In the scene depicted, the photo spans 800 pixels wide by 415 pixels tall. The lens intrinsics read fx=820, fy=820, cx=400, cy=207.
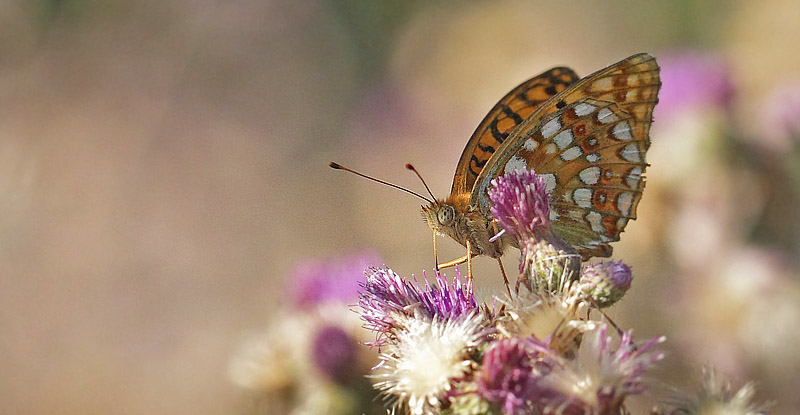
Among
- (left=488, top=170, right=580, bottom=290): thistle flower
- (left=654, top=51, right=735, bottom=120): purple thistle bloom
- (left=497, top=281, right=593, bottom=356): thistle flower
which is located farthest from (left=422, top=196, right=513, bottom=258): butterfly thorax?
(left=654, top=51, right=735, bottom=120): purple thistle bloom

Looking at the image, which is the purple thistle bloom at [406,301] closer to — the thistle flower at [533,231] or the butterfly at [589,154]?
the thistle flower at [533,231]

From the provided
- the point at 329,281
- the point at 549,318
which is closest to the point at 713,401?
the point at 549,318

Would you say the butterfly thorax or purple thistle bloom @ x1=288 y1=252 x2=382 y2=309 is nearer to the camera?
A: the butterfly thorax

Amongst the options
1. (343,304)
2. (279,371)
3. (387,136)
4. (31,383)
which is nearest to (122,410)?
(31,383)

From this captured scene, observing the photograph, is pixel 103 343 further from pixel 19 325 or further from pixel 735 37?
pixel 735 37

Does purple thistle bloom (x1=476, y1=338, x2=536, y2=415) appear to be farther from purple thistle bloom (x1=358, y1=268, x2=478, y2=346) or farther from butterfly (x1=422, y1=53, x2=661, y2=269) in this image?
butterfly (x1=422, y1=53, x2=661, y2=269)

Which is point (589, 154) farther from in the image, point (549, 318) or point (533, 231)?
point (549, 318)
